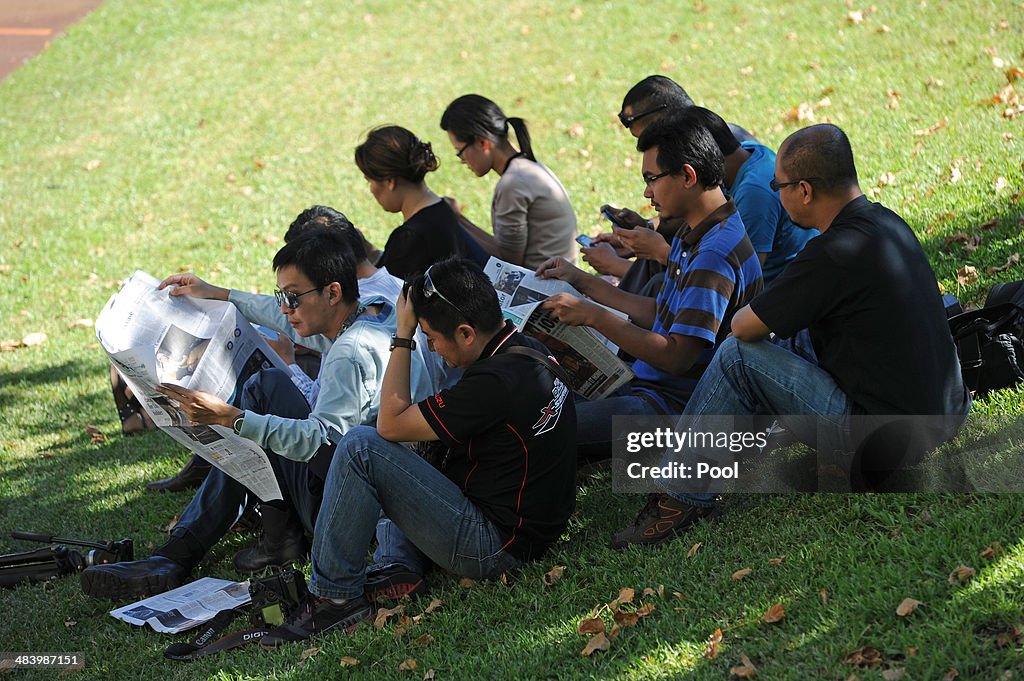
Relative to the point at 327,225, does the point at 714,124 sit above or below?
above

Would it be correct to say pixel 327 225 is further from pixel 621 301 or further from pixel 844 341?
pixel 844 341

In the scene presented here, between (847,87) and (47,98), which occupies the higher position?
(47,98)

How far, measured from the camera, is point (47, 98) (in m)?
15.5

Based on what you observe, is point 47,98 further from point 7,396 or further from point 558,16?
point 7,396

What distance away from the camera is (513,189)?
6551 mm

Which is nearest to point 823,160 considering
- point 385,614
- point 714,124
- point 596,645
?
point 714,124

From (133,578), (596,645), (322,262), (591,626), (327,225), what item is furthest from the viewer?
(327,225)

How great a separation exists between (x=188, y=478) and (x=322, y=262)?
2121 mm

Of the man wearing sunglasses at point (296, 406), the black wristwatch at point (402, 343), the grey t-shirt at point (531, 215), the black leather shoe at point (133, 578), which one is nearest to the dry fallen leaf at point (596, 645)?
the black wristwatch at point (402, 343)

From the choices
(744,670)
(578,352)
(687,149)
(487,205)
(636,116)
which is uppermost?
(636,116)

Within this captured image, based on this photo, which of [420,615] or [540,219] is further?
[540,219]

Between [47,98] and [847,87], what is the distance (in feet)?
36.2

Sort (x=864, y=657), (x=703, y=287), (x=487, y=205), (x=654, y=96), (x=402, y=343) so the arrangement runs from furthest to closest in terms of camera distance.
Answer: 1. (x=487, y=205)
2. (x=654, y=96)
3. (x=703, y=287)
4. (x=402, y=343)
5. (x=864, y=657)

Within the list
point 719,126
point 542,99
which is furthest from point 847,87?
point 719,126
